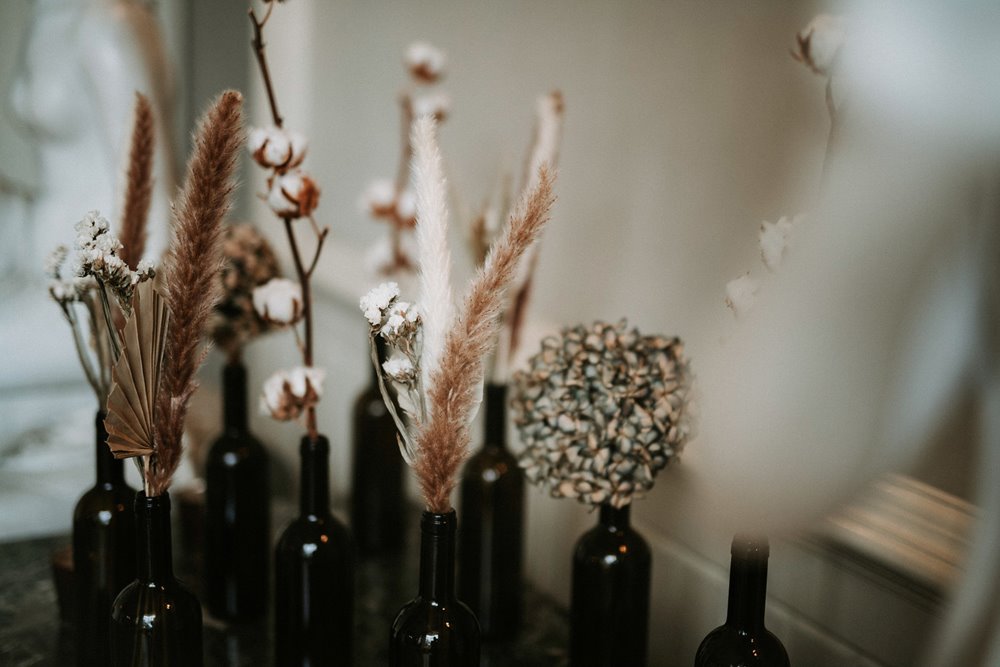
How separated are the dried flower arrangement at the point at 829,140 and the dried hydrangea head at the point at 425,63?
2.00ft

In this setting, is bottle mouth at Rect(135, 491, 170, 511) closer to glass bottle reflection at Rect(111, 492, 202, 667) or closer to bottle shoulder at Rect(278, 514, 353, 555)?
glass bottle reflection at Rect(111, 492, 202, 667)

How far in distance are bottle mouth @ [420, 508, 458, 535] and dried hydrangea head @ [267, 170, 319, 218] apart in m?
0.38

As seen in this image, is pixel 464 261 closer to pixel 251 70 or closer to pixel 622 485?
pixel 622 485

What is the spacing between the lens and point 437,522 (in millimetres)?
833

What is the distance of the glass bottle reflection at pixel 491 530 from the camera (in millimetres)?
1208

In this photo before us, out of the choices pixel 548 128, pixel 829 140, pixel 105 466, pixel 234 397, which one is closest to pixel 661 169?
pixel 548 128

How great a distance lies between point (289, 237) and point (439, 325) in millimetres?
316

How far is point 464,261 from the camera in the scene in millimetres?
1577

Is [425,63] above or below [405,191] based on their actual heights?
above

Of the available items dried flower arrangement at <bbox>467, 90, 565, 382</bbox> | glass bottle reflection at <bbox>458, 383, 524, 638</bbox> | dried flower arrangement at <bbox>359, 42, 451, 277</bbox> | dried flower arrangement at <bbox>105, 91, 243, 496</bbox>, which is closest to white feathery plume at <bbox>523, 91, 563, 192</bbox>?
dried flower arrangement at <bbox>467, 90, 565, 382</bbox>

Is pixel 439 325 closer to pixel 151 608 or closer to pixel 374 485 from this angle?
pixel 151 608

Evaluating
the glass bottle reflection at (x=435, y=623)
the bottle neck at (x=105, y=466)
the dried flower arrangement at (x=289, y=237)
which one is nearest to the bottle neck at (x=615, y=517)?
the glass bottle reflection at (x=435, y=623)

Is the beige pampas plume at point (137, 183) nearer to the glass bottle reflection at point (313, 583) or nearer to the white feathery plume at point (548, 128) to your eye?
the glass bottle reflection at point (313, 583)

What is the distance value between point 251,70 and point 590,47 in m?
1.17
